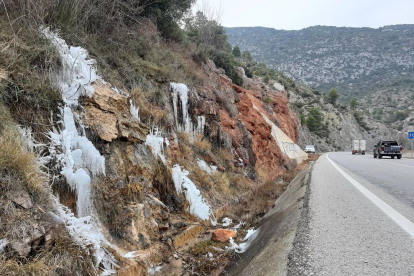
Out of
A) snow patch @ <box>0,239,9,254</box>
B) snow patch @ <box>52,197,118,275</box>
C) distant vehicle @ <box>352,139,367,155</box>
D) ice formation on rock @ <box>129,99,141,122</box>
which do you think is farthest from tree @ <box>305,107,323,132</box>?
snow patch @ <box>0,239,9,254</box>

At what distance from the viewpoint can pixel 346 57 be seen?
11262 centimetres

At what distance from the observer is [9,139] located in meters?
4.31

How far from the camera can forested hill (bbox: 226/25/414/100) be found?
98938 millimetres

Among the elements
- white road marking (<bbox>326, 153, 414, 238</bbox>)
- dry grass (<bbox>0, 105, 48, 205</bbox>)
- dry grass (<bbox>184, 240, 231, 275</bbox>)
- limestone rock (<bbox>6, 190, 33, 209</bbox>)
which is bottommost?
dry grass (<bbox>184, 240, 231, 275</bbox>)

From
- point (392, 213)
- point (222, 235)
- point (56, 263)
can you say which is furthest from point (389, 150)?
point (56, 263)

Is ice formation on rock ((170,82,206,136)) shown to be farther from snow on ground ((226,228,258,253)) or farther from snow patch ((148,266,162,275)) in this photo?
snow patch ((148,266,162,275))

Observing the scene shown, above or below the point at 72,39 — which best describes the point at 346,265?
below

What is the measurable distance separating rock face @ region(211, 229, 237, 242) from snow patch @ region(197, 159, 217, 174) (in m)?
3.48

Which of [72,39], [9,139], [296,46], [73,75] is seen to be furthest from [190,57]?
[296,46]

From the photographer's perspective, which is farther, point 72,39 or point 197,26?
point 197,26

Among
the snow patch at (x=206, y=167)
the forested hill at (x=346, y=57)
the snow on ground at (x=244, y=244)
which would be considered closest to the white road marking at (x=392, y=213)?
the snow on ground at (x=244, y=244)

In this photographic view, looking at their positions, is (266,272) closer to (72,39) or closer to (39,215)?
(39,215)

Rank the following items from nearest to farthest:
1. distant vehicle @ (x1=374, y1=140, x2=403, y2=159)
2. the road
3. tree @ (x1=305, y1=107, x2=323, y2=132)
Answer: the road → distant vehicle @ (x1=374, y1=140, x2=403, y2=159) → tree @ (x1=305, y1=107, x2=323, y2=132)

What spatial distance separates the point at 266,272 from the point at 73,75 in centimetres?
566
